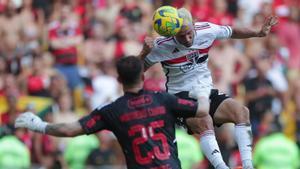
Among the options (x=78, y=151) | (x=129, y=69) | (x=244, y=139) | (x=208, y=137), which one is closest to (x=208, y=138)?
(x=208, y=137)

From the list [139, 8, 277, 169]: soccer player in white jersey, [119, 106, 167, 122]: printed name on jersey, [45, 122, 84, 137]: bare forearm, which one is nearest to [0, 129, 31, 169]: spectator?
[139, 8, 277, 169]: soccer player in white jersey

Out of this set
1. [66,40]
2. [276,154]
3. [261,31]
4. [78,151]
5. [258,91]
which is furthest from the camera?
[66,40]

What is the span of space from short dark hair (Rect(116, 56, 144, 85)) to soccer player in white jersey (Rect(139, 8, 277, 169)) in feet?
4.87

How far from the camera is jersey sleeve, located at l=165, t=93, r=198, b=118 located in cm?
1303

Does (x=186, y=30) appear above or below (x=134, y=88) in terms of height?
above

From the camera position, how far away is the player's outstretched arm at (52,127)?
1281 cm

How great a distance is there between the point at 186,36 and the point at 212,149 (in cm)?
133

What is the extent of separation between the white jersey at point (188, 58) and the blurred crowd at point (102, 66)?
509 centimetres

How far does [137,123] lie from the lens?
12930 mm

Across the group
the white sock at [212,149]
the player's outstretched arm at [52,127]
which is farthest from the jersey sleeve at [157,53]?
the player's outstretched arm at [52,127]

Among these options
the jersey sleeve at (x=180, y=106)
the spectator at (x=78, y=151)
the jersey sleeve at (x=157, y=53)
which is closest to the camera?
the jersey sleeve at (x=180, y=106)

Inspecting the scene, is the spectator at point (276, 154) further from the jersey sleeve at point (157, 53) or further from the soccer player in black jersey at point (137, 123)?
the soccer player in black jersey at point (137, 123)

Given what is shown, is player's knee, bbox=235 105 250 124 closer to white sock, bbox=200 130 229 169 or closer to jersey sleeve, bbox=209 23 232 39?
white sock, bbox=200 130 229 169

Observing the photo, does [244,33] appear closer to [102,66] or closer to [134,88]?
[134,88]
